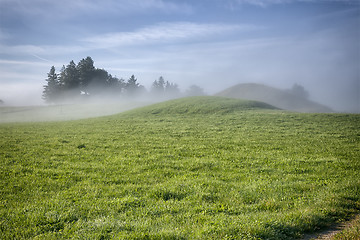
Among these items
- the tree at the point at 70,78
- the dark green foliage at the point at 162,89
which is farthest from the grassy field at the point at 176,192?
the dark green foliage at the point at 162,89

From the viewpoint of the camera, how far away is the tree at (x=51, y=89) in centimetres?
11100

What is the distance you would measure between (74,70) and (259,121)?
10009 centimetres

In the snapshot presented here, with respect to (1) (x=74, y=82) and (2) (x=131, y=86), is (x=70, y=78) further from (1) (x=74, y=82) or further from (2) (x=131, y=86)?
(2) (x=131, y=86)

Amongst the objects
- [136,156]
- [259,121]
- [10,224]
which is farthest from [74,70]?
[10,224]

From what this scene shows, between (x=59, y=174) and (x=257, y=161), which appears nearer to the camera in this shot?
(x=59, y=174)

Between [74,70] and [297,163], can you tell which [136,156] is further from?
[74,70]

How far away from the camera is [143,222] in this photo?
676 centimetres

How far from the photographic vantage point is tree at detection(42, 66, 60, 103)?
364 feet

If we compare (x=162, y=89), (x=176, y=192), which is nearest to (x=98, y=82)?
(x=162, y=89)

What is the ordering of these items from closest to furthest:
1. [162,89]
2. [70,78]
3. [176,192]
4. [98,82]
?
[176,192], [70,78], [98,82], [162,89]

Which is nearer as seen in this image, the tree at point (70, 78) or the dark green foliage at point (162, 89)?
the tree at point (70, 78)

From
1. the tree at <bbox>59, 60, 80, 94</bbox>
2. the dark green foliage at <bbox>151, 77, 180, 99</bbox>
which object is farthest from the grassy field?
the dark green foliage at <bbox>151, 77, 180, 99</bbox>

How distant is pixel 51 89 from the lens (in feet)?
365

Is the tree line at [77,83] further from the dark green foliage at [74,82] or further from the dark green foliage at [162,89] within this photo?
the dark green foliage at [162,89]
